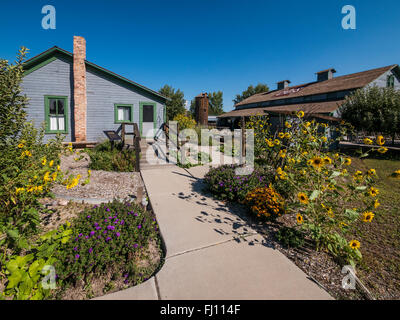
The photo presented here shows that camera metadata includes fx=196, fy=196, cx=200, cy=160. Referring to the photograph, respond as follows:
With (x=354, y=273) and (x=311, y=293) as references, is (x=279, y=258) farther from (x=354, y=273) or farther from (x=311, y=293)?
(x=354, y=273)

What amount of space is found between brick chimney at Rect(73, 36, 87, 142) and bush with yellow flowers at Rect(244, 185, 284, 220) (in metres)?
10.7

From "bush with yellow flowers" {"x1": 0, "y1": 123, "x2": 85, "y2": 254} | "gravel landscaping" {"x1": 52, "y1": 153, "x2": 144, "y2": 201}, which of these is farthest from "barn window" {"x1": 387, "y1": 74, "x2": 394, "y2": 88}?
"bush with yellow flowers" {"x1": 0, "y1": 123, "x2": 85, "y2": 254}

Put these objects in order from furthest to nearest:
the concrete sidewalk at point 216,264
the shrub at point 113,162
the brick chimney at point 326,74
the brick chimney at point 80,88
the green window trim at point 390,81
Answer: the brick chimney at point 326,74
the green window trim at point 390,81
the brick chimney at point 80,88
the shrub at point 113,162
the concrete sidewalk at point 216,264

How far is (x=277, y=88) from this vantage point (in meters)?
32.9

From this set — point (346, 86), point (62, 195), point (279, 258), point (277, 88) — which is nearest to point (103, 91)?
point (62, 195)

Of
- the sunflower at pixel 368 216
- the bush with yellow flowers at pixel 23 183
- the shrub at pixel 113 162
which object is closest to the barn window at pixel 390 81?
the sunflower at pixel 368 216

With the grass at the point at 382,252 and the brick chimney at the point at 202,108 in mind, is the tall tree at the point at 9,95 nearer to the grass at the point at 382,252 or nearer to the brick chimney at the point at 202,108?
the grass at the point at 382,252

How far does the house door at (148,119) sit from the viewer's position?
12.4 meters

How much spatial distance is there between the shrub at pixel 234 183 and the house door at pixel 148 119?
8.36 m

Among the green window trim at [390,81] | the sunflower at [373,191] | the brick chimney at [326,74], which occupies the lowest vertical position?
the sunflower at [373,191]

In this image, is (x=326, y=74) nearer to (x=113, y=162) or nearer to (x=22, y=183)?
(x=113, y=162)

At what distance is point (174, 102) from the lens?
38.0 metres

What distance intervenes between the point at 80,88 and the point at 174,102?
2820cm

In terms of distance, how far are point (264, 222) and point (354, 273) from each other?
1450 millimetres
